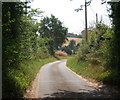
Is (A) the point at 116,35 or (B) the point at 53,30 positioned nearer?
(A) the point at 116,35

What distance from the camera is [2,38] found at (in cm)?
876

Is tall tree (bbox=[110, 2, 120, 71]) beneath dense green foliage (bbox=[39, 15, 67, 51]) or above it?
beneath

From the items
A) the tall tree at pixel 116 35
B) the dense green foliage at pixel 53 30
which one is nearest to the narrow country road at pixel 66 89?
the tall tree at pixel 116 35

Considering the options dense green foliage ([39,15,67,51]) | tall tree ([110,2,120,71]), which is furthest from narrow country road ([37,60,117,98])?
dense green foliage ([39,15,67,51])

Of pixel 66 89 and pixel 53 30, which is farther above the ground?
pixel 53 30

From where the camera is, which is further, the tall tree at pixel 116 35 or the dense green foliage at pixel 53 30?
the dense green foliage at pixel 53 30

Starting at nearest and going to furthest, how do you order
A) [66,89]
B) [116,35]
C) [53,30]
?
1. [66,89]
2. [116,35]
3. [53,30]

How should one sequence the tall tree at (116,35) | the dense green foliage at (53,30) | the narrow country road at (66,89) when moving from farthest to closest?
the dense green foliage at (53,30)
the tall tree at (116,35)
the narrow country road at (66,89)

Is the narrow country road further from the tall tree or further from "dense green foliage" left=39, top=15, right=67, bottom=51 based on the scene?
"dense green foliage" left=39, top=15, right=67, bottom=51

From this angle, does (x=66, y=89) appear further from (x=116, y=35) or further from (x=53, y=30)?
(x=53, y=30)

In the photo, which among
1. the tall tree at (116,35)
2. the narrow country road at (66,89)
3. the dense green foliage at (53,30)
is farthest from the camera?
the dense green foliage at (53,30)

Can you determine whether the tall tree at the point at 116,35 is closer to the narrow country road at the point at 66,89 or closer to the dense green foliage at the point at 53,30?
the narrow country road at the point at 66,89

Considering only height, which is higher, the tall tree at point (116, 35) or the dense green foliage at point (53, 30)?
the dense green foliage at point (53, 30)

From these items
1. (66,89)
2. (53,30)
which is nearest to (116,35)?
(66,89)
